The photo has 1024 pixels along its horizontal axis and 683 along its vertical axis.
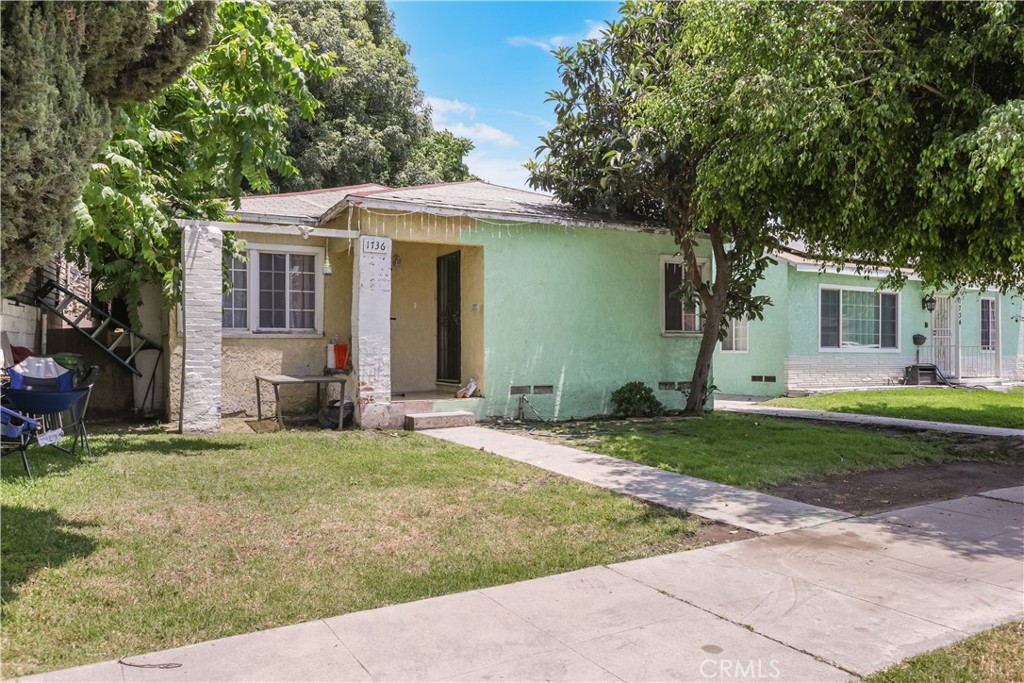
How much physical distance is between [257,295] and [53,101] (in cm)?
794

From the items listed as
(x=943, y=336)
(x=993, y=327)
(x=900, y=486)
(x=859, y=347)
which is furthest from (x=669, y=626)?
(x=993, y=327)

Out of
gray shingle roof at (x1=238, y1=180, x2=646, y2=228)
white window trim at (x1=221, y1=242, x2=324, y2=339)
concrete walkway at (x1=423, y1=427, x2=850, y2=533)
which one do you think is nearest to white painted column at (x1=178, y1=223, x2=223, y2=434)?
white window trim at (x1=221, y1=242, x2=324, y2=339)

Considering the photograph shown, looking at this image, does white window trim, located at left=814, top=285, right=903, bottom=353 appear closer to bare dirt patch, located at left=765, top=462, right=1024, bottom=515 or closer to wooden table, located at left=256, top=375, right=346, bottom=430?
bare dirt patch, located at left=765, top=462, right=1024, bottom=515

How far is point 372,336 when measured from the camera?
10719 millimetres

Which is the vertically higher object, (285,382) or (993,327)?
(993,327)

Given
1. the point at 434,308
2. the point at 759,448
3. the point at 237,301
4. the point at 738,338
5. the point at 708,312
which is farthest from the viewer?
the point at 738,338

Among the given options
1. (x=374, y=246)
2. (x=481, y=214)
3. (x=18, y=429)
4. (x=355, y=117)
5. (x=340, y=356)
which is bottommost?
(x=18, y=429)

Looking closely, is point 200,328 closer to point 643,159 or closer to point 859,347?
point 643,159

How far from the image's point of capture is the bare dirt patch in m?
6.62

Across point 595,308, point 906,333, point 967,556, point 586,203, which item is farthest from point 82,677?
point 906,333

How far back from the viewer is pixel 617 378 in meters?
13.0

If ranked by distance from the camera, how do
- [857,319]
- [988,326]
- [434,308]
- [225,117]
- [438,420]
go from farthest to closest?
[988,326] < [857,319] < [434,308] < [438,420] < [225,117]

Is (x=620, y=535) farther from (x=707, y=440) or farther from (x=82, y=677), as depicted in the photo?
(x=707, y=440)

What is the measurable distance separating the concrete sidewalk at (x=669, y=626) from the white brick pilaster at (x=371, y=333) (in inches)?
262
